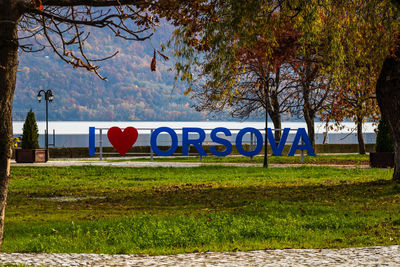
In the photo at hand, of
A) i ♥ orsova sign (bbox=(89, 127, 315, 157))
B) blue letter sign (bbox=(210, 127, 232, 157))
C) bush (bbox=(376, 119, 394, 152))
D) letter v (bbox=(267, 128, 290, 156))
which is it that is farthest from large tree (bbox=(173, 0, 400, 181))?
blue letter sign (bbox=(210, 127, 232, 157))

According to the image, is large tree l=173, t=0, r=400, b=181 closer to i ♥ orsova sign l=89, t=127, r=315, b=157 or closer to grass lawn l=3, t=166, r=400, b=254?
grass lawn l=3, t=166, r=400, b=254

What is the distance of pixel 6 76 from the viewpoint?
693 cm

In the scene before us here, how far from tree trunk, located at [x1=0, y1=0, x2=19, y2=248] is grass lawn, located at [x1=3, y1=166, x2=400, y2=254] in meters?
2.35

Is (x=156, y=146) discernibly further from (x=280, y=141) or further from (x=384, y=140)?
(x=384, y=140)

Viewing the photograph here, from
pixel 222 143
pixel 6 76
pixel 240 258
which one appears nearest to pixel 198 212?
pixel 240 258

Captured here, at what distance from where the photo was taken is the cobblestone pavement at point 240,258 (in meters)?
7.83

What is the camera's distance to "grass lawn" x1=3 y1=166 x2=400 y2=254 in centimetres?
960

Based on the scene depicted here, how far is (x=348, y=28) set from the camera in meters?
17.3

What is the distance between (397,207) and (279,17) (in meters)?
6.48

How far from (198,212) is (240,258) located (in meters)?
4.71

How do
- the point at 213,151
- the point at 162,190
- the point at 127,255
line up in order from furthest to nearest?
the point at 213,151 → the point at 162,190 → the point at 127,255

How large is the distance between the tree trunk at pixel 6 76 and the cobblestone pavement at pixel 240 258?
1.42m

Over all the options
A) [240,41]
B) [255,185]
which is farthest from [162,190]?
[240,41]

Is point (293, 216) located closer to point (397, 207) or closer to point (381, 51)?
point (397, 207)
